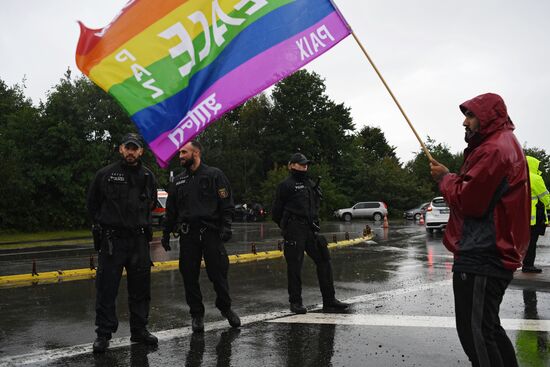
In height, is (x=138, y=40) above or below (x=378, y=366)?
above

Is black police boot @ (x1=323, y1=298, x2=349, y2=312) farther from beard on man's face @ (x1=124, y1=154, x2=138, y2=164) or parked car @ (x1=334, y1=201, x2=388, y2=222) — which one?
parked car @ (x1=334, y1=201, x2=388, y2=222)

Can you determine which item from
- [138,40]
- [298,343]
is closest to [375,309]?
[298,343]

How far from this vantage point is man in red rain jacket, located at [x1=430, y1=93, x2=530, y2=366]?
10.8 ft

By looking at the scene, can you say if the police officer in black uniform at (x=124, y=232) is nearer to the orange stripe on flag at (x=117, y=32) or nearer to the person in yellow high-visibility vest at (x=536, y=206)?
the orange stripe on flag at (x=117, y=32)

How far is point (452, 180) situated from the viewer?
11.5 ft

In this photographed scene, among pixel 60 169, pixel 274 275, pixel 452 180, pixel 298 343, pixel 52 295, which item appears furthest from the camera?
pixel 60 169

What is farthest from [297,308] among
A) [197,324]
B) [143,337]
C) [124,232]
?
[124,232]

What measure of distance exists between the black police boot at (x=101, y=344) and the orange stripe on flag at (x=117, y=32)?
264 centimetres

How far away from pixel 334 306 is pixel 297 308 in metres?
0.56

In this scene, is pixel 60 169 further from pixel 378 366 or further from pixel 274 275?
pixel 378 366

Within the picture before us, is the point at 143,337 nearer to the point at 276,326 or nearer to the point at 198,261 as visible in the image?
the point at 198,261

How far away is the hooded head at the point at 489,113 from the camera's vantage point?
3447 mm

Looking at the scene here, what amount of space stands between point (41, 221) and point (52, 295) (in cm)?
2546

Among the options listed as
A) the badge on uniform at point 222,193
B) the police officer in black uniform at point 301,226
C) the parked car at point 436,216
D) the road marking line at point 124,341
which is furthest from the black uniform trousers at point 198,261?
the parked car at point 436,216
